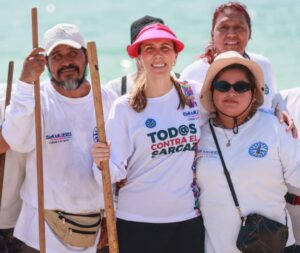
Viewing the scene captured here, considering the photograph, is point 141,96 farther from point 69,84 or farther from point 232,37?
point 232,37

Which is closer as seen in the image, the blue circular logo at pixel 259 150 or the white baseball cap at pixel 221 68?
the blue circular logo at pixel 259 150

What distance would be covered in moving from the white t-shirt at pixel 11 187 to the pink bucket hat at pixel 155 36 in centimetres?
135

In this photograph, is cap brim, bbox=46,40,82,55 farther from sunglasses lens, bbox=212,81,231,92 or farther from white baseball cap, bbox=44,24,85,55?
sunglasses lens, bbox=212,81,231,92

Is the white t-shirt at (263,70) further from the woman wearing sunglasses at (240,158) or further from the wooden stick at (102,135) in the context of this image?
the wooden stick at (102,135)

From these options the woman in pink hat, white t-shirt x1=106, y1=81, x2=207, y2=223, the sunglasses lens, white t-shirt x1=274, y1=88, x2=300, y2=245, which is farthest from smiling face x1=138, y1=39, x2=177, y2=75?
white t-shirt x1=274, y1=88, x2=300, y2=245

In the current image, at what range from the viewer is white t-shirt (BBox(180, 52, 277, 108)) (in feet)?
16.3

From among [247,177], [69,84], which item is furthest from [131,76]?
[247,177]

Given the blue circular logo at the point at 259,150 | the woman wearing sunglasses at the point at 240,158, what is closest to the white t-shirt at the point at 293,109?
the woman wearing sunglasses at the point at 240,158

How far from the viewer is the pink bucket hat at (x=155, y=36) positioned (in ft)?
13.5

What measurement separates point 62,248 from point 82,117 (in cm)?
112

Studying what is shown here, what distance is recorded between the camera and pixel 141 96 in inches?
163

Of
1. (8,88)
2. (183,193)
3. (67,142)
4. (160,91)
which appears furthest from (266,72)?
(8,88)

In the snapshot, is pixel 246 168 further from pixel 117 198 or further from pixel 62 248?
pixel 62 248

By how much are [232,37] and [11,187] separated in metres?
2.59
